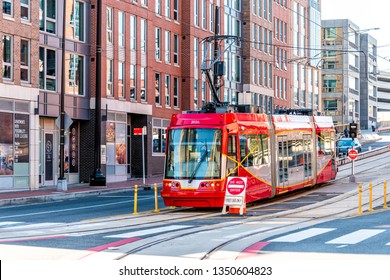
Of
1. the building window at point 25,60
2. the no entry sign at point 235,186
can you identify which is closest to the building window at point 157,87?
the building window at point 25,60

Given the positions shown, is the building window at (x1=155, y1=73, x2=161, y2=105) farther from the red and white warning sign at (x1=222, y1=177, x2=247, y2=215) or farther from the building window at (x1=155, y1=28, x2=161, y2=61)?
the red and white warning sign at (x1=222, y1=177, x2=247, y2=215)

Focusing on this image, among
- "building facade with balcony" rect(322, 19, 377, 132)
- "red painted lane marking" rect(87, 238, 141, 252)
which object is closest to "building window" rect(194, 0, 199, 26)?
"red painted lane marking" rect(87, 238, 141, 252)

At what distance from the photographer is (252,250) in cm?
1678

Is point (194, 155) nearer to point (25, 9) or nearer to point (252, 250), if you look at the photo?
point (252, 250)

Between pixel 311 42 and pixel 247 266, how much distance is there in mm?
82200

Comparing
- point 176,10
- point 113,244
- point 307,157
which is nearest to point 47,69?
point 307,157

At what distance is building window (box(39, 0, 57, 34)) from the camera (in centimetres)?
4282

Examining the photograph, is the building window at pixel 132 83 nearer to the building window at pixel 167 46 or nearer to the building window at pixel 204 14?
the building window at pixel 167 46

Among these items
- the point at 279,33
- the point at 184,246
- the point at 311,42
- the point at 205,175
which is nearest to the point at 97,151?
the point at 205,175

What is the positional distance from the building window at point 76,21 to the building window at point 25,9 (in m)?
4.86

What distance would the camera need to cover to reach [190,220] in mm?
24062

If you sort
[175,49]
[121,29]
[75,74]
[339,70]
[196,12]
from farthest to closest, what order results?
[339,70] < [196,12] < [175,49] < [121,29] < [75,74]

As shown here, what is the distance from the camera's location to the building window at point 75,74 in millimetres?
45375

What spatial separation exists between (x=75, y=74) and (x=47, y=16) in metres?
3.81
